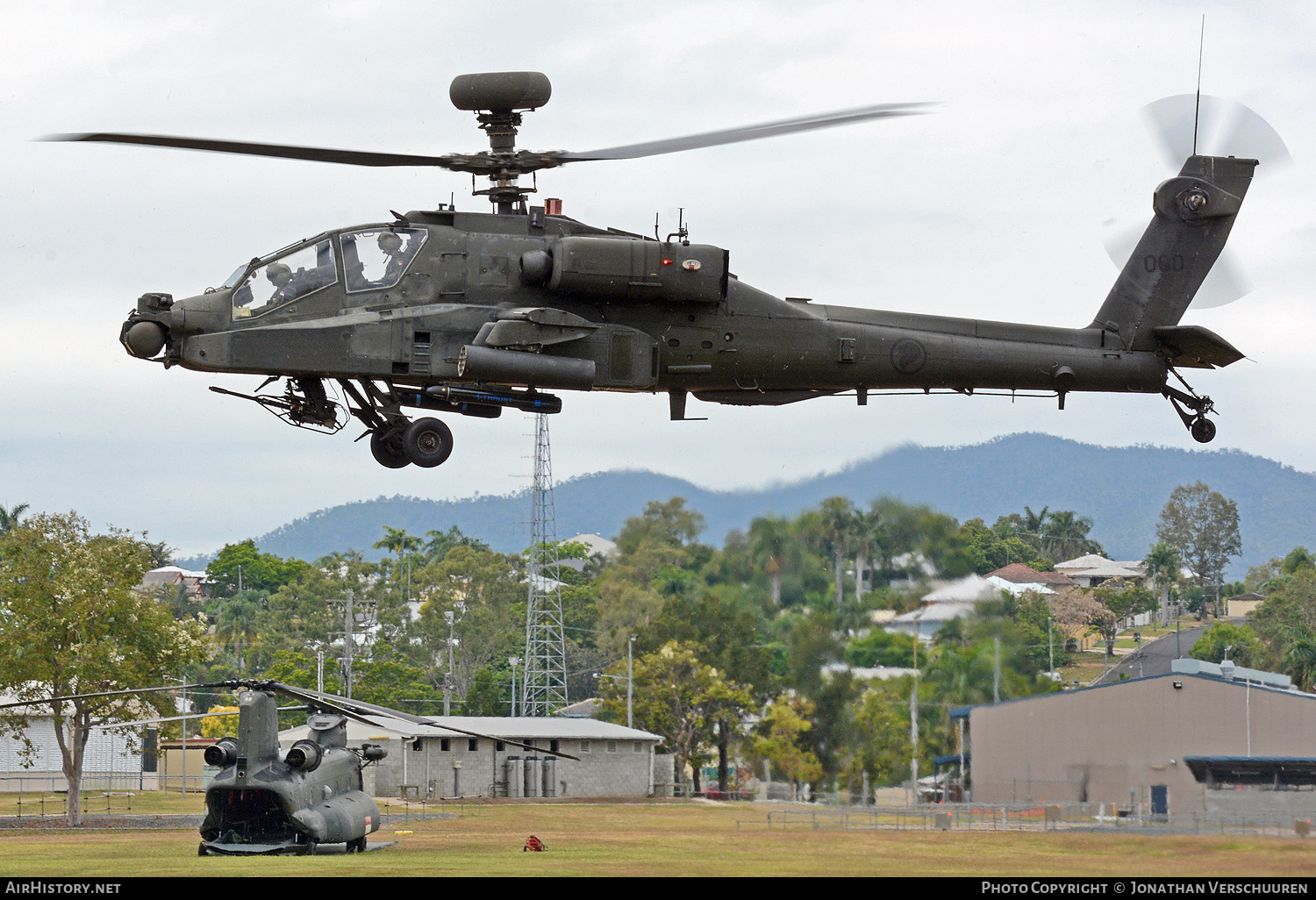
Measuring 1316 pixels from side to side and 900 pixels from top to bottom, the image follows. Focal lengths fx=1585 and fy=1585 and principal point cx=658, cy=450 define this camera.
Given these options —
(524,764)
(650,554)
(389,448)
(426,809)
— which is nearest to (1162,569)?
(524,764)

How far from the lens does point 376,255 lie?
2197 centimetres

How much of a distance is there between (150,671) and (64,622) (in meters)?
3.18

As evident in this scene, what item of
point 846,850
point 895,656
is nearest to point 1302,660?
point 846,850

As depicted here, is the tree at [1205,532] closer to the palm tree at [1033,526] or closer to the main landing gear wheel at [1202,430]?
the palm tree at [1033,526]

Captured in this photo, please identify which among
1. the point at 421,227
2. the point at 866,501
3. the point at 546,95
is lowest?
the point at 866,501

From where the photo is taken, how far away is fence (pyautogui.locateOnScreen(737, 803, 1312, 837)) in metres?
23.8

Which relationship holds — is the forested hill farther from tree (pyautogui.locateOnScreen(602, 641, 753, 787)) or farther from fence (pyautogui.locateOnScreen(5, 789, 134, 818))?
fence (pyautogui.locateOnScreen(5, 789, 134, 818))

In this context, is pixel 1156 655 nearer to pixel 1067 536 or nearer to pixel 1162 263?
pixel 1067 536

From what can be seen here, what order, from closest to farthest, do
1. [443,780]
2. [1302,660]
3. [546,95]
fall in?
[546,95] → [1302,660] → [443,780]

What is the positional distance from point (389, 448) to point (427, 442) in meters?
0.82

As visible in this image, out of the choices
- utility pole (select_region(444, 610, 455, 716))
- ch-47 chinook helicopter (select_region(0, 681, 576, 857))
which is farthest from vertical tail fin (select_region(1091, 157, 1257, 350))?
utility pole (select_region(444, 610, 455, 716))

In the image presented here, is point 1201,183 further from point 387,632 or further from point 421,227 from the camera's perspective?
point 387,632

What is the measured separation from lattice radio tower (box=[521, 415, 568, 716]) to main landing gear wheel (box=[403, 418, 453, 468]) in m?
20.1

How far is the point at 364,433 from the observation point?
22609 mm
